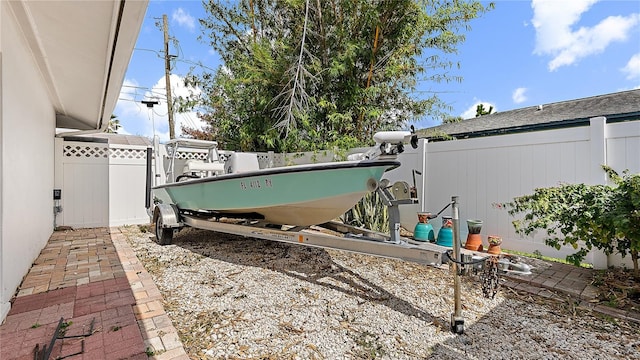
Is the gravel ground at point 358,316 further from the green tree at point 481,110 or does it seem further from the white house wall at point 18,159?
the green tree at point 481,110

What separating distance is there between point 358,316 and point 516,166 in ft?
10.6

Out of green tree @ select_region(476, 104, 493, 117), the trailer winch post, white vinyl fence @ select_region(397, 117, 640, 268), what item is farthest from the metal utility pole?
green tree @ select_region(476, 104, 493, 117)

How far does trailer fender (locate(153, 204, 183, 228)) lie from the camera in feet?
14.3

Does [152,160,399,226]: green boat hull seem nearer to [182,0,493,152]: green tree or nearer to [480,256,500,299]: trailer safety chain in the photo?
[480,256,500,299]: trailer safety chain

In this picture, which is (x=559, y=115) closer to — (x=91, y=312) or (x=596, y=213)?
(x=596, y=213)

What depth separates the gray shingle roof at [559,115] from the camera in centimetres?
744

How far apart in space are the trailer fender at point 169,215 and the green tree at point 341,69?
3455mm

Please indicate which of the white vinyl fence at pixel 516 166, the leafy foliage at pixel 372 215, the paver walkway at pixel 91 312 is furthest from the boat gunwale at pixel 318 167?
the white vinyl fence at pixel 516 166

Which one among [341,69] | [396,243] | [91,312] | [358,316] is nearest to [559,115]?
[341,69]

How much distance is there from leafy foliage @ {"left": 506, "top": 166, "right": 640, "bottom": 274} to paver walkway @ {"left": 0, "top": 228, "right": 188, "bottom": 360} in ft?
11.1

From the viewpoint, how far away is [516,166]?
13.5 feet

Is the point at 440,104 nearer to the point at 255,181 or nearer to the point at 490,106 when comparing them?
the point at 255,181

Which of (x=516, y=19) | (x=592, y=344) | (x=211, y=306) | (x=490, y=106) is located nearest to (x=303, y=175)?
(x=211, y=306)

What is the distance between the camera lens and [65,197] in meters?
6.10
